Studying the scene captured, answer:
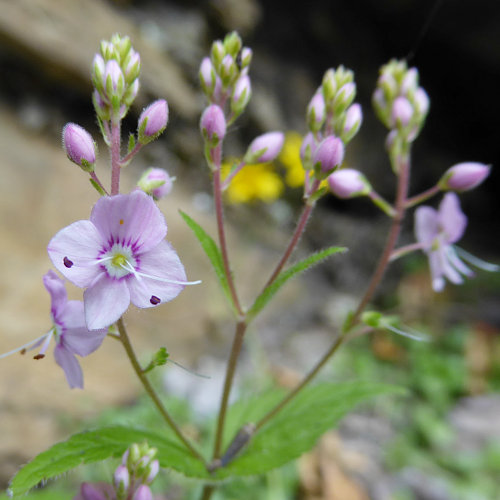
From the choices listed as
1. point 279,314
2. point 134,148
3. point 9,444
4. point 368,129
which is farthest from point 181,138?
point 134,148

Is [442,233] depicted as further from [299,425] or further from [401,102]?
[299,425]

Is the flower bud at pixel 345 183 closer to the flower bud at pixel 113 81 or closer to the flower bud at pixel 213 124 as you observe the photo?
the flower bud at pixel 213 124

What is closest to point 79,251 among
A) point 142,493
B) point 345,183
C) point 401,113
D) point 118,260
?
point 118,260

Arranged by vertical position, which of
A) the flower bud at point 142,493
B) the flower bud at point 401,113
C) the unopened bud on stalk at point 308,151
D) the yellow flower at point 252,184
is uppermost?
the yellow flower at point 252,184

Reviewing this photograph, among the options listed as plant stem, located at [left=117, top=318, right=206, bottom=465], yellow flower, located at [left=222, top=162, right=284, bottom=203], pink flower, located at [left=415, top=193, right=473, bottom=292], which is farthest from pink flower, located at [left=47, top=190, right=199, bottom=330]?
yellow flower, located at [left=222, top=162, right=284, bottom=203]

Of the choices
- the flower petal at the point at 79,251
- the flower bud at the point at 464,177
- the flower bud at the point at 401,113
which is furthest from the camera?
the flower bud at the point at 401,113

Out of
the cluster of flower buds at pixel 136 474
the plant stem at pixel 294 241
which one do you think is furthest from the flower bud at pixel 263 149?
the cluster of flower buds at pixel 136 474

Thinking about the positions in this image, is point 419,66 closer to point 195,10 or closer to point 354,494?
point 195,10
